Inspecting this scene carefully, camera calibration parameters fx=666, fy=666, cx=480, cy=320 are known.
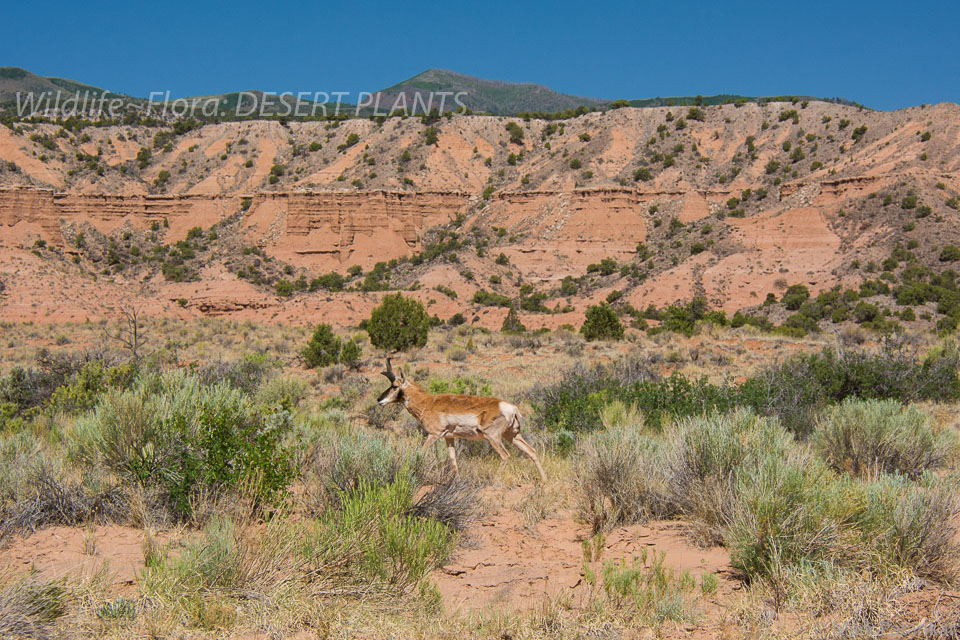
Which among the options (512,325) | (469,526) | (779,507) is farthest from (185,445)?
(512,325)

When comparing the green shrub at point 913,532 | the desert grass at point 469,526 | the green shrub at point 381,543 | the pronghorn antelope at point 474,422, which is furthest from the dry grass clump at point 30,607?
the green shrub at point 913,532

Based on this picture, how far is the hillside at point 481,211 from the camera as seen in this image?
41.0 meters

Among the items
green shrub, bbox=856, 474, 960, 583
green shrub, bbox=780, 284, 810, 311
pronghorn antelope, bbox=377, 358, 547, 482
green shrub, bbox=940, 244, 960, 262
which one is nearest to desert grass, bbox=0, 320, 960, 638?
green shrub, bbox=856, 474, 960, 583

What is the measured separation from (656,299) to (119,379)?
1394 inches

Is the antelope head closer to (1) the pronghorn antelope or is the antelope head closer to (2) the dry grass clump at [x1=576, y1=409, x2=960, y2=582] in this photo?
(1) the pronghorn antelope

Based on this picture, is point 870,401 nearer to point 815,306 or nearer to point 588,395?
point 588,395

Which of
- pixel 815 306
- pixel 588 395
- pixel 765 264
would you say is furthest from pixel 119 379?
pixel 765 264

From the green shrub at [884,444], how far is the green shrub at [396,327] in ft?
58.7

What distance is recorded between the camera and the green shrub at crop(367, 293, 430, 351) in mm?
23844

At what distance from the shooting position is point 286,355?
23.4 meters

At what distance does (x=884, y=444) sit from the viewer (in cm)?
683

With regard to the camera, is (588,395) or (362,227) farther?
(362,227)

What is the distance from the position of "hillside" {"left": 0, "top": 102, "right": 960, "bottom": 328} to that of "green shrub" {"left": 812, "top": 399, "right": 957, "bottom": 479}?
27.5 m

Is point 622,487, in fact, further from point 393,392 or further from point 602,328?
point 602,328
